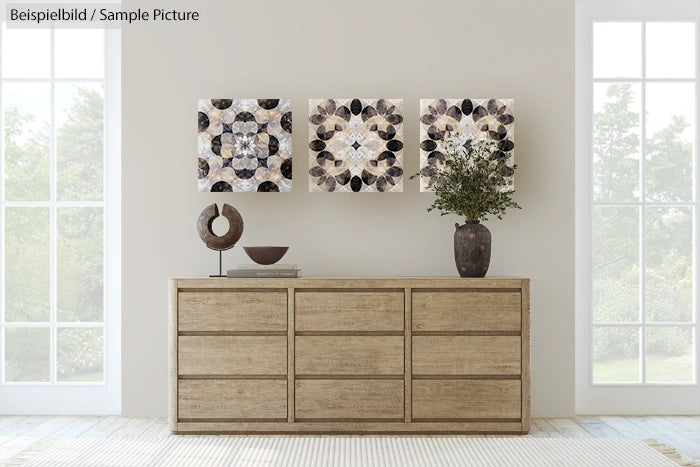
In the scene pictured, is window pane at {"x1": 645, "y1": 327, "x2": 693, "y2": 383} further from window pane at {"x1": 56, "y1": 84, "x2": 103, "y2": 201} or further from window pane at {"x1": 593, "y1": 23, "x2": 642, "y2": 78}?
window pane at {"x1": 56, "y1": 84, "x2": 103, "y2": 201}

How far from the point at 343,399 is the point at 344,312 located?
0.42 meters

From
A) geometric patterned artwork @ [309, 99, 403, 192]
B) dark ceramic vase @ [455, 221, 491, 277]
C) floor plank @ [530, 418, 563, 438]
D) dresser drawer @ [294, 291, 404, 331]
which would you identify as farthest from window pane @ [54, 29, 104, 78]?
floor plank @ [530, 418, 563, 438]

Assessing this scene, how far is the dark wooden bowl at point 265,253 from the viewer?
142 inches

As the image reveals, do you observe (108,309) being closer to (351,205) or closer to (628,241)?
(351,205)

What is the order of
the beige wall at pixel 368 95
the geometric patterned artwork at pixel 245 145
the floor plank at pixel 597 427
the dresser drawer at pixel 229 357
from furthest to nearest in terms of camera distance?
the beige wall at pixel 368 95
the geometric patterned artwork at pixel 245 145
the floor plank at pixel 597 427
the dresser drawer at pixel 229 357

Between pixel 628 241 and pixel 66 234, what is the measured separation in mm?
3203

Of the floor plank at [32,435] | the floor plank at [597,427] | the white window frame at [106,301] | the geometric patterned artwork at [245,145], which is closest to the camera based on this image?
the floor plank at [32,435]

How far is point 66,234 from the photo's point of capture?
4.01m

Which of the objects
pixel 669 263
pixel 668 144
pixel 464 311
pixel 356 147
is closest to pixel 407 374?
pixel 464 311

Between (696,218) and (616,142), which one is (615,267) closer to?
(696,218)

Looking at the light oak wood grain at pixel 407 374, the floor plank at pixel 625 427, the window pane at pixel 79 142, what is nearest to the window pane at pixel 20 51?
the window pane at pixel 79 142

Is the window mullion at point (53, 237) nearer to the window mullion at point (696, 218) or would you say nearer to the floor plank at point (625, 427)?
the floor plank at point (625, 427)

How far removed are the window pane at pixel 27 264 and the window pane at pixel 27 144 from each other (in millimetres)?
115

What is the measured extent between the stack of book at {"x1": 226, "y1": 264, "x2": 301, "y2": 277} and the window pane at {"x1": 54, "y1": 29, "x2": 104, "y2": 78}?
4.93 feet
